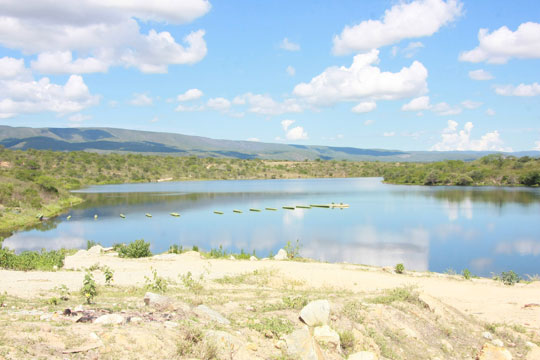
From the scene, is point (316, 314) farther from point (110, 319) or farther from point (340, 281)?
point (340, 281)

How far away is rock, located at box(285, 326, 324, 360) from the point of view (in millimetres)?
7637

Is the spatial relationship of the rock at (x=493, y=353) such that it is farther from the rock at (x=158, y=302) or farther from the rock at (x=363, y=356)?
the rock at (x=158, y=302)

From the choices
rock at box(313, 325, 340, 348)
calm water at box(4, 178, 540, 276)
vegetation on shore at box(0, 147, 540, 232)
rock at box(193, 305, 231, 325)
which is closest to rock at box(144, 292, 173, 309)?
rock at box(193, 305, 231, 325)

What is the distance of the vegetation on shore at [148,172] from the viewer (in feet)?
152

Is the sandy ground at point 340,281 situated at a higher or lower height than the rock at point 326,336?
lower

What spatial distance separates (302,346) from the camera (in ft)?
25.7

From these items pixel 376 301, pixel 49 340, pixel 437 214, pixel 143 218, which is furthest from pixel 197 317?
pixel 437 214

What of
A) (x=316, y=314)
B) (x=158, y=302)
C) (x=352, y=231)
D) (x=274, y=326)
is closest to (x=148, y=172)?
(x=352, y=231)

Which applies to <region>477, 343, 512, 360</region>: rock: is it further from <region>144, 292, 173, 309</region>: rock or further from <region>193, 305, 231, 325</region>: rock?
<region>144, 292, 173, 309</region>: rock

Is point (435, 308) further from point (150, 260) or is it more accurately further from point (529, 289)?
point (150, 260)

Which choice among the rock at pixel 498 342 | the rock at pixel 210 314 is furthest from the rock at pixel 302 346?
the rock at pixel 498 342

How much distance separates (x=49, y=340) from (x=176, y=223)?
1388 inches

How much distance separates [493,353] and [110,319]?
8314 millimetres

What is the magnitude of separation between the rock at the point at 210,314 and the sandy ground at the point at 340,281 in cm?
340
